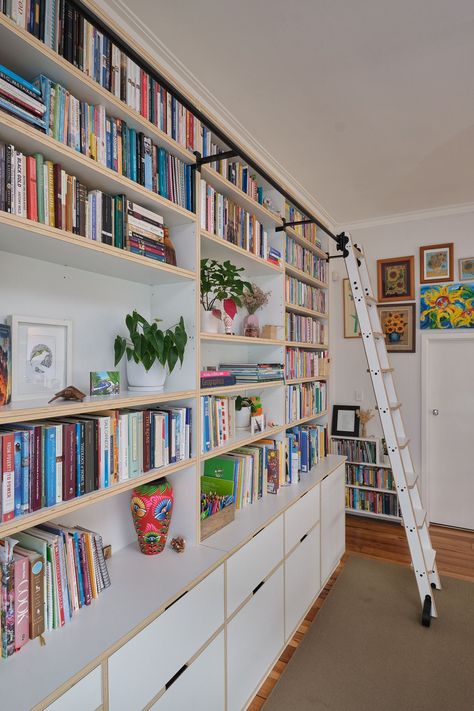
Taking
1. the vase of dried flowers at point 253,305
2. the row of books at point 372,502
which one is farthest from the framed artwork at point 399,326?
the vase of dried flowers at point 253,305

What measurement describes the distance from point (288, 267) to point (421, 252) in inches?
68.5

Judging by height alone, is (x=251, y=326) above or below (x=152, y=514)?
above

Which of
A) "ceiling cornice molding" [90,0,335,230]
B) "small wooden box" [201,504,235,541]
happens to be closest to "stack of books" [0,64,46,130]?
"ceiling cornice molding" [90,0,335,230]

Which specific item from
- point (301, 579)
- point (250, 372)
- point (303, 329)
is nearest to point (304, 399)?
point (303, 329)

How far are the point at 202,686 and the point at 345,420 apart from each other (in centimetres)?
284

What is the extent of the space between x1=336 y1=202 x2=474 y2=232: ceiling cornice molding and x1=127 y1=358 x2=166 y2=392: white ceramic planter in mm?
3066

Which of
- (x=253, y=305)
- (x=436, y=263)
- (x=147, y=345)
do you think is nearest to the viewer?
(x=147, y=345)

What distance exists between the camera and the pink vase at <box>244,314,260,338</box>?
98.0 inches

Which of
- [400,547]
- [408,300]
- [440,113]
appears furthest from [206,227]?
[400,547]

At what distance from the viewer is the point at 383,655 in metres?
2.10

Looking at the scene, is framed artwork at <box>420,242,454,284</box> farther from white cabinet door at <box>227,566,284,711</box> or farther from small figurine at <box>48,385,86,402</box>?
small figurine at <box>48,385,86,402</box>

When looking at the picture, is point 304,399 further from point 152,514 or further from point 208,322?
point 152,514

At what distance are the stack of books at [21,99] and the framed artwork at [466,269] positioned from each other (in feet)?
11.3

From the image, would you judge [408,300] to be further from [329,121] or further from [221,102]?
[221,102]
